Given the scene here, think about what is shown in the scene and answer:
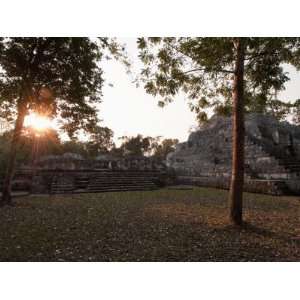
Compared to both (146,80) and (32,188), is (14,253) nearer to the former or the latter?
(146,80)

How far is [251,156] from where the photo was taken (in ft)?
67.6

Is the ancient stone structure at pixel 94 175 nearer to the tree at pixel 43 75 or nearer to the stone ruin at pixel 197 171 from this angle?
the stone ruin at pixel 197 171

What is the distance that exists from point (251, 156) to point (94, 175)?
13259mm

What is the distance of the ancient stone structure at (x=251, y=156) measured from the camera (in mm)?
15828

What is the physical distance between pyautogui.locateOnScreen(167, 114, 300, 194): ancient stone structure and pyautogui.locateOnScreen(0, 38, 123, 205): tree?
12.3 meters

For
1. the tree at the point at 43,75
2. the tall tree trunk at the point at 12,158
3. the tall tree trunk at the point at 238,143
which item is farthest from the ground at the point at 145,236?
the tree at the point at 43,75

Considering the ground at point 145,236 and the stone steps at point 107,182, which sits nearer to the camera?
the ground at point 145,236

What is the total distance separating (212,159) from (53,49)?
64.2ft

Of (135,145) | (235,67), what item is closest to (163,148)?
(135,145)

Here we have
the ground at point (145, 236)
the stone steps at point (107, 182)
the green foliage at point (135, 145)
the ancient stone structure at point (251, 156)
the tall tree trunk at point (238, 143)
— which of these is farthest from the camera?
the green foliage at point (135, 145)

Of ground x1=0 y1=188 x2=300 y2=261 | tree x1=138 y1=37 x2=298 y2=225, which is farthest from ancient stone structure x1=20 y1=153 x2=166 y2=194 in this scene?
tree x1=138 y1=37 x2=298 y2=225

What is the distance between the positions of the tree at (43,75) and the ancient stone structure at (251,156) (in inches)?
483

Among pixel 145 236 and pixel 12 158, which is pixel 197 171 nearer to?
pixel 12 158

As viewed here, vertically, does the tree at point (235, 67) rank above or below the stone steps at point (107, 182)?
above
